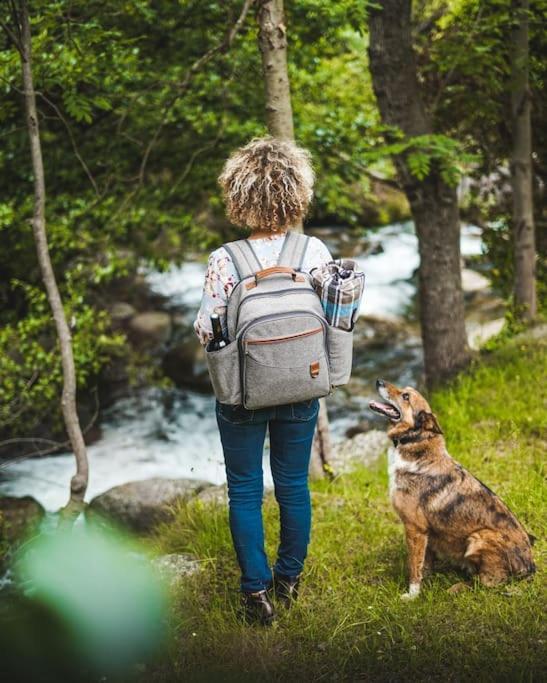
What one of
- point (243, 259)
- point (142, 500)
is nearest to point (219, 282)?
point (243, 259)

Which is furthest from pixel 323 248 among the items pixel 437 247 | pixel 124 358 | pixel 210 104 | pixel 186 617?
pixel 124 358

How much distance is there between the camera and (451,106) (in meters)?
7.66

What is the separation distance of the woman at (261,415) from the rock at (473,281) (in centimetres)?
945

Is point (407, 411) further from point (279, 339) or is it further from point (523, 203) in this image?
point (523, 203)

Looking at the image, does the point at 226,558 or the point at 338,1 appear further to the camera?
the point at 338,1

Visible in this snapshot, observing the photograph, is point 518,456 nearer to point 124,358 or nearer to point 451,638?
point 451,638

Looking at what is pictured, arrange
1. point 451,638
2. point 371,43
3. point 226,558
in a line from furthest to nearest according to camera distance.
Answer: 1. point 371,43
2. point 226,558
3. point 451,638

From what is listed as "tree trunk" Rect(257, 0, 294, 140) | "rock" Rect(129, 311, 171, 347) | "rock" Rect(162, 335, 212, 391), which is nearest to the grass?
"tree trunk" Rect(257, 0, 294, 140)

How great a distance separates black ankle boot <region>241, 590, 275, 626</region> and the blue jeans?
0.12 ft

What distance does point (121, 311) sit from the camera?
11.7 metres

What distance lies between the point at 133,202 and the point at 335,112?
2.18 meters

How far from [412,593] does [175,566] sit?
139cm

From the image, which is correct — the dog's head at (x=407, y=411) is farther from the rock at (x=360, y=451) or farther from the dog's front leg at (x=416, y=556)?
the rock at (x=360, y=451)

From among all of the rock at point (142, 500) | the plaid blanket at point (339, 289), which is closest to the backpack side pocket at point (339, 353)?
the plaid blanket at point (339, 289)
